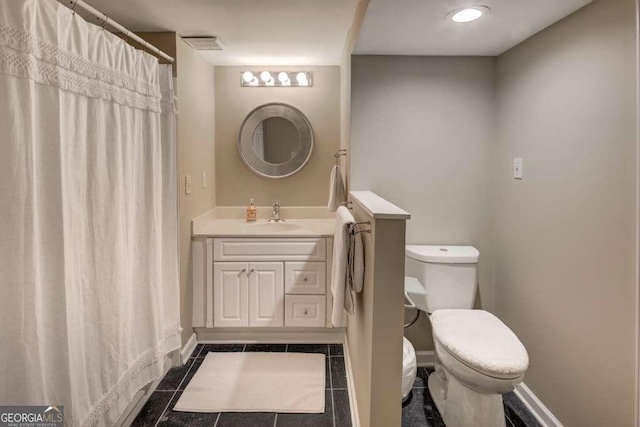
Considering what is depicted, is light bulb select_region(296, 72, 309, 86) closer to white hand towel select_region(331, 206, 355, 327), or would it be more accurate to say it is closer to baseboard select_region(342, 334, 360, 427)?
white hand towel select_region(331, 206, 355, 327)

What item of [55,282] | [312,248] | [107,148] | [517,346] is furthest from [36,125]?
[517,346]

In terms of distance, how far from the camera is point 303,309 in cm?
262

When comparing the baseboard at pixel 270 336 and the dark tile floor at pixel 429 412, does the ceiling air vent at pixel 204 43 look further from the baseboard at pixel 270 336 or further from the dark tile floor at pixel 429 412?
the dark tile floor at pixel 429 412

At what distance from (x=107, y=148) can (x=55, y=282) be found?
1.94 feet

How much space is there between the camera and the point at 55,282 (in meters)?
1.27

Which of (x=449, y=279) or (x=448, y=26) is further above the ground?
(x=448, y=26)

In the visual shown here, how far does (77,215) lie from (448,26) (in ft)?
5.97

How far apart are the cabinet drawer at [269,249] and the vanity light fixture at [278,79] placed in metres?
1.30

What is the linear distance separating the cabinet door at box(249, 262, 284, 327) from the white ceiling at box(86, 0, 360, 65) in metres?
1.50

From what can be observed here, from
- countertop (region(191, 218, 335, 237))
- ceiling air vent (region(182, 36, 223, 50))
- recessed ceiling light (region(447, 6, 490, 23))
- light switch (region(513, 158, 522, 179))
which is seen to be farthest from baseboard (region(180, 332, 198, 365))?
recessed ceiling light (region(447, 6, 490, 23))

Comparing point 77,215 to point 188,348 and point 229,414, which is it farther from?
point 188,348

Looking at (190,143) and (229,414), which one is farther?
(190,143)

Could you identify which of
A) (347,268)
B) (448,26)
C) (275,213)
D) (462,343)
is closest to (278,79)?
(275,213)

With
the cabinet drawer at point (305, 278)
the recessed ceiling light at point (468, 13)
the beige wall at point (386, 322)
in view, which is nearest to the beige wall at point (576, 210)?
the recessed ceiling light at point (468, 13)
